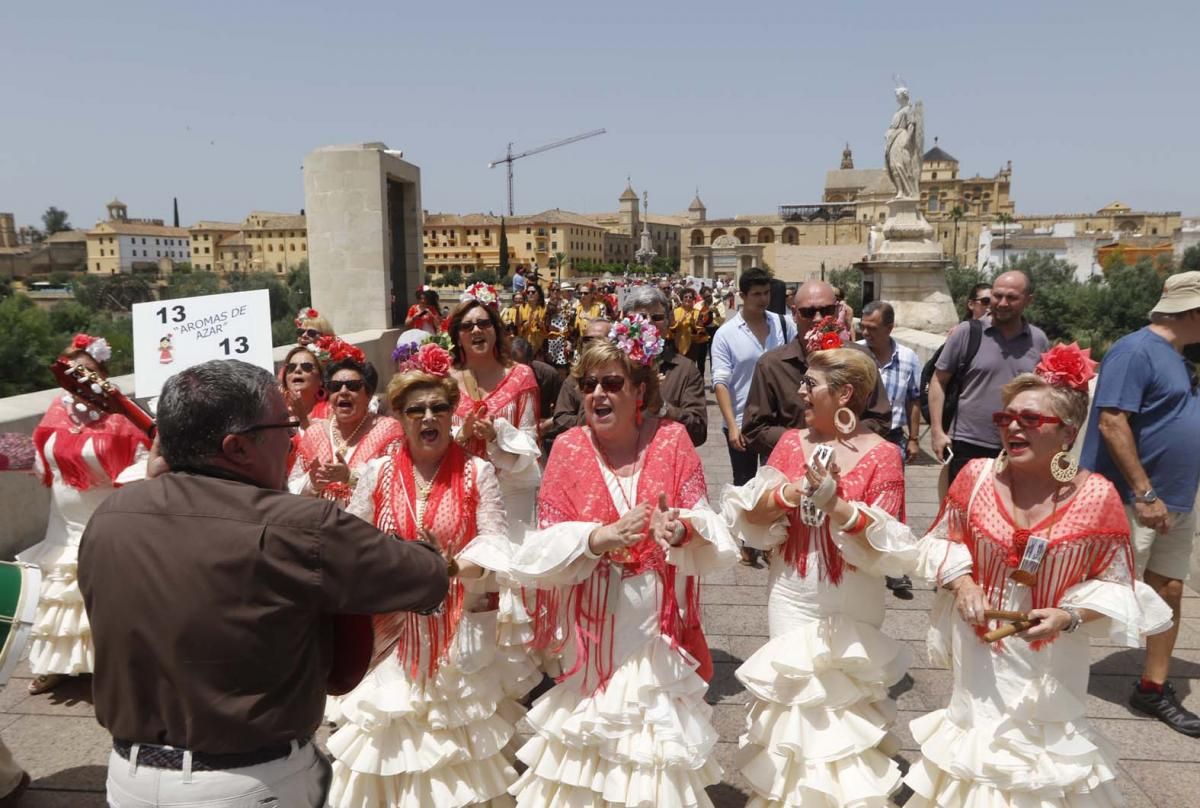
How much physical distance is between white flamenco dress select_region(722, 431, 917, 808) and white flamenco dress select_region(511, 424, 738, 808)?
21 cm

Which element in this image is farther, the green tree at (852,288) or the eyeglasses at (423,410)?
the green tree at (852,288)


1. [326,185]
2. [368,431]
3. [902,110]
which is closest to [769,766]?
[368,431]

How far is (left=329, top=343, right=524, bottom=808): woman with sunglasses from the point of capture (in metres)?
2.98

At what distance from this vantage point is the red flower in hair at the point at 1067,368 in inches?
109

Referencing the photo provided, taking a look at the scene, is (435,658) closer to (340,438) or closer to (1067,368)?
(340,438)

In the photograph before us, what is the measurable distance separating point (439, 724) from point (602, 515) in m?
0.95

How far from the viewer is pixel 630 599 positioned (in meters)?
2.92

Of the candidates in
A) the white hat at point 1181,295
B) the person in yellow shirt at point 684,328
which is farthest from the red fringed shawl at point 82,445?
the person in yellow shirt at point 684,328

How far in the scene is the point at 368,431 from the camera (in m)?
3.92

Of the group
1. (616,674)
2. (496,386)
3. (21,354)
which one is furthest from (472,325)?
(21,354)

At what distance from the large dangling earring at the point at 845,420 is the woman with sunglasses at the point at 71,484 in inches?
127

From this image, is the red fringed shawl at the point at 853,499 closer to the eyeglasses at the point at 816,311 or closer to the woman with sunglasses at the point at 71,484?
the eyeglasses at the point at 816,311

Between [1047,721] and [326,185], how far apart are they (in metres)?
9.29

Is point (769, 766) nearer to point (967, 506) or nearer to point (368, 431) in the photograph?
point (967, 506)
